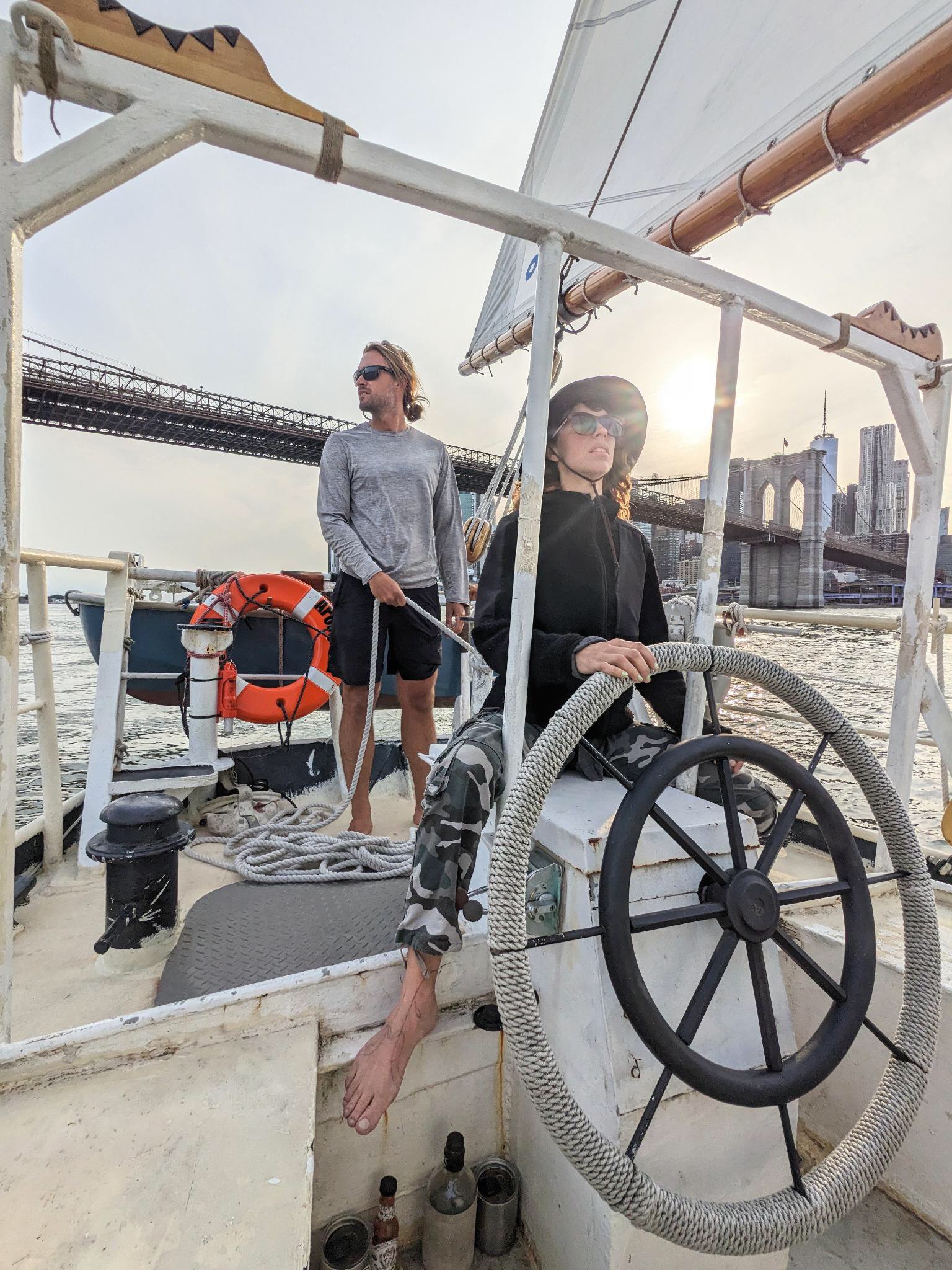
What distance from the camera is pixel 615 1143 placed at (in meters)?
0.61

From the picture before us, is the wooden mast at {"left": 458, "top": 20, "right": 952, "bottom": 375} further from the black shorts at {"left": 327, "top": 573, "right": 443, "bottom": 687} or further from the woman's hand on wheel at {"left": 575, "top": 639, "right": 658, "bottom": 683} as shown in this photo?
the black shorts at {"left": 327, "top": 573, "right": 443, "bottom": 687}

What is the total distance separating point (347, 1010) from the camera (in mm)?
772

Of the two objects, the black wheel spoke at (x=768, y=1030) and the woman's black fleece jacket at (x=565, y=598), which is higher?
the woman's black fleece jacket at (x=565, y=598)

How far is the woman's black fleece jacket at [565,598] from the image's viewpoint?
970mm

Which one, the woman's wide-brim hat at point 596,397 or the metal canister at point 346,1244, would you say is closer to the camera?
the metal canister at point 346,1244

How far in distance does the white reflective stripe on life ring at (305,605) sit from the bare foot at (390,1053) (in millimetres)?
1654

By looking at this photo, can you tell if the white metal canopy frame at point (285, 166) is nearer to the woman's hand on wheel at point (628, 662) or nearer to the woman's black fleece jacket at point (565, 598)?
the woman's hand on wheel at point (628, 662)

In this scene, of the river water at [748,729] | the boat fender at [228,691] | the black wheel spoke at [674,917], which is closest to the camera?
the black wheel spoke at [674,917]

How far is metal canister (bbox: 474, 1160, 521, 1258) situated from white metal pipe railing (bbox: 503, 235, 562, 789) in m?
0.60

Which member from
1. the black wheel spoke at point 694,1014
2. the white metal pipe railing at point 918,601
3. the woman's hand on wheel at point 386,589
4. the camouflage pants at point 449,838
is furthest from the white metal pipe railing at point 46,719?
the white metal pipe railing at point 918,601

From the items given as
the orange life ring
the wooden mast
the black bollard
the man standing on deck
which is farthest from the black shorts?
the wooden mast

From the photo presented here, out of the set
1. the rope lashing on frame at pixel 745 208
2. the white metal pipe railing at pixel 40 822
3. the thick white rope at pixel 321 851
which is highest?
the rope lashing on frame at pixel 745 208

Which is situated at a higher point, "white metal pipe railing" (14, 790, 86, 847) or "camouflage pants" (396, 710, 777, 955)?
"camouflage pants" (396, 710, 777, 955)

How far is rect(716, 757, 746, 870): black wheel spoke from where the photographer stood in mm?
641
